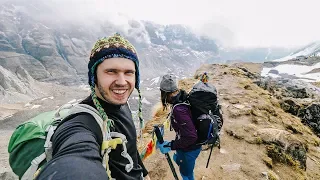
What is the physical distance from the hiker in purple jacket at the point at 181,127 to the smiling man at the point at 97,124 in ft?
6.01

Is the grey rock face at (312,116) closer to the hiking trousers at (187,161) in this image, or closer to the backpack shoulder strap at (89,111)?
the hiking trousers at (187,161)

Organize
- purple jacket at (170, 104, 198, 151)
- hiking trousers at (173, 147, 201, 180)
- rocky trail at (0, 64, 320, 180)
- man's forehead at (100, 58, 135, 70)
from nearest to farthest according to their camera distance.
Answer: man's forehead at (100, 58, 135, 70)
purple jacket at (170, 104, 198, 151)
hiking trousers at (173, 147, 201, 180)
rocky trail at (0, 64, 320, 180)

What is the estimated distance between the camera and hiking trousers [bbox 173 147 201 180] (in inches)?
209

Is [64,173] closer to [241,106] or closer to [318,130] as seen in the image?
[241,106]

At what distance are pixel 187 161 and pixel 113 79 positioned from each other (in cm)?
371

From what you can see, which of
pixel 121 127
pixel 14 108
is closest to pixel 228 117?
pixel 121 127

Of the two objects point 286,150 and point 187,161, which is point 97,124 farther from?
point 286,150

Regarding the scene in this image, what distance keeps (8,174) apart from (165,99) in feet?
26.7

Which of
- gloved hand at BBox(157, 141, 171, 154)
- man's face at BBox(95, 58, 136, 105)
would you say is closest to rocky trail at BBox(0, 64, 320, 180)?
gloved hand at BBox(157, 141, 171, 154)

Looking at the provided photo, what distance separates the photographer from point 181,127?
467 centimetres

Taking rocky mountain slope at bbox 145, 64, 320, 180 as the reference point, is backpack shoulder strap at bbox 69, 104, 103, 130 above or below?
above

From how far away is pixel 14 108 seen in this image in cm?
14400

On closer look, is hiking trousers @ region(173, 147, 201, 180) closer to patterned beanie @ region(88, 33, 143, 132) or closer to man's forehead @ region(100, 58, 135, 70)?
patterned beanie @ region(88, 33, 143, 132)

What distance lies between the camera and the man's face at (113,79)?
7.65 feet
